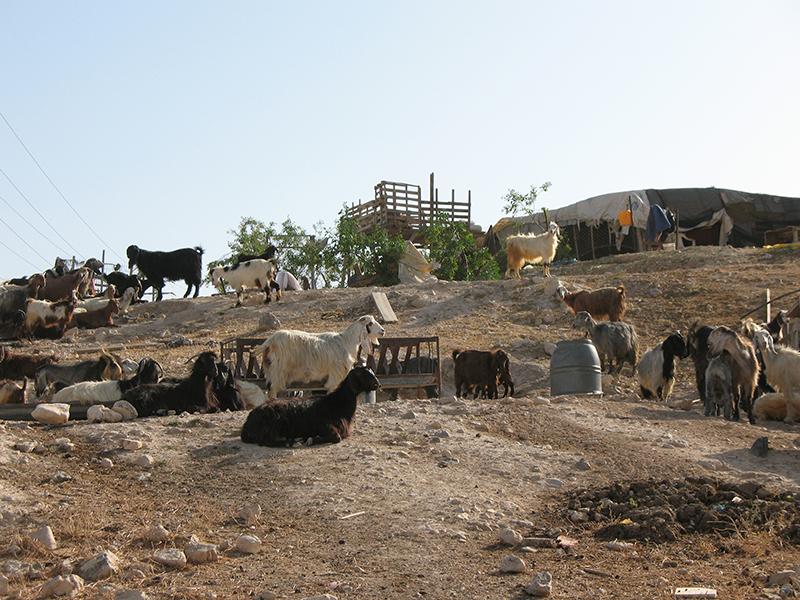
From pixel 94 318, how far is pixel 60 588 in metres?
18.4


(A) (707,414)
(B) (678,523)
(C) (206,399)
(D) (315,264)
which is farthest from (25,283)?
(B) (678,523)

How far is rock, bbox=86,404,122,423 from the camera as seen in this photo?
10.1 meters

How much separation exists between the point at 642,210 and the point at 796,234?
14.4 feet

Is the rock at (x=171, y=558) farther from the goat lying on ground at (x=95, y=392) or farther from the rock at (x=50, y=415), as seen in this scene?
the goat lying on ground at (x=95, y=392)

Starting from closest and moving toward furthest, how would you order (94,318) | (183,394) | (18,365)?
(183,394) → (18,365) → (94,318)

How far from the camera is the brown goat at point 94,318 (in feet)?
77.0

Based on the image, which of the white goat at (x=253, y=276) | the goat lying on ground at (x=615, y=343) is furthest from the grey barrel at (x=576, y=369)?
the white goat at (x=253, y=276)

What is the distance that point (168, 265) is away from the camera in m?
28.2

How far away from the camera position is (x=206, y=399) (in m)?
11.2

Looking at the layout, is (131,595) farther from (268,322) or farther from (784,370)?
(268,322)

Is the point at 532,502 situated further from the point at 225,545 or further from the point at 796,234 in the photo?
the point at 796,234

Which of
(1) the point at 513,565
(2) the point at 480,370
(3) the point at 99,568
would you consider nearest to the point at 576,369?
(2) the point at 480,370

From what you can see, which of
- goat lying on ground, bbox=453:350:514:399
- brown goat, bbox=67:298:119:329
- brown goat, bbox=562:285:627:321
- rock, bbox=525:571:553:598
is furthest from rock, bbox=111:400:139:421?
brown goat, bbox=67:298:119:329

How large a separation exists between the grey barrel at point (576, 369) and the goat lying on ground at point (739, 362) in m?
1.66
